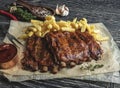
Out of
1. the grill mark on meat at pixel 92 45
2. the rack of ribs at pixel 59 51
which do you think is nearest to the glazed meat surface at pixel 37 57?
the rack of ribs at pixel 59 51

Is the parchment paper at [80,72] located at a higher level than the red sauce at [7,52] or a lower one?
lower

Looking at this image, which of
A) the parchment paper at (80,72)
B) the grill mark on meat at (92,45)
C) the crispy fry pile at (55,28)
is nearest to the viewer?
the parchment paper at (80,72)

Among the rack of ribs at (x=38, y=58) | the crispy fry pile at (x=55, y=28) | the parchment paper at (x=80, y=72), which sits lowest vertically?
the parchment paper at (x=80, y=72)

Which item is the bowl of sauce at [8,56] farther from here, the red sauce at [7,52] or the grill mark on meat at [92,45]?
the grill mark on meat at [92,45]

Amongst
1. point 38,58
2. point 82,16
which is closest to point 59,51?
point 38,58

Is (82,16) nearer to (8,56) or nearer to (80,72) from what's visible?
(80,72)

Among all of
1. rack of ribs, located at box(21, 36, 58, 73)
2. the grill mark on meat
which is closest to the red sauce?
rack of ribs, located at box(21, 36, 58, 73)
